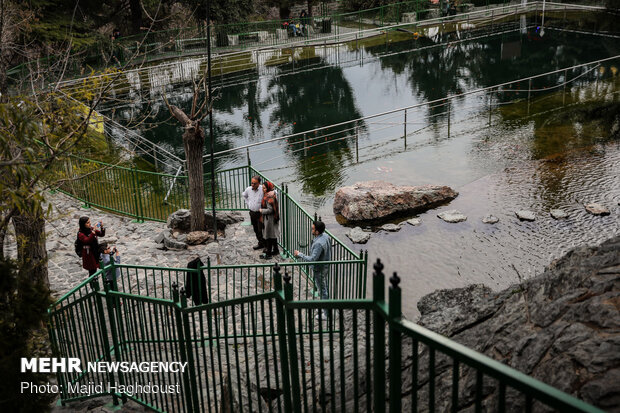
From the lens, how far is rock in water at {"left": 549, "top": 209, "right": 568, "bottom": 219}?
1316cm

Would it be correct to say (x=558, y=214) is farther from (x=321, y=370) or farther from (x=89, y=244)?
(x=321, y=370)

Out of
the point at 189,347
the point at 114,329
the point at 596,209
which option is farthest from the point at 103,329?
the point at 596,209

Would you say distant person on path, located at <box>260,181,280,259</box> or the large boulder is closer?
distant person on path, located at <box>260,181,280,259</box>

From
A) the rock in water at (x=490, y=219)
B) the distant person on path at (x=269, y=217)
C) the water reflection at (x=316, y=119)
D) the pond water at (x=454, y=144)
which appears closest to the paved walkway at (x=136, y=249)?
the distant person on path at (x=269, y=217)

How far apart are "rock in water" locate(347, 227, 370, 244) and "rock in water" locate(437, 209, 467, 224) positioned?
6.61 feet

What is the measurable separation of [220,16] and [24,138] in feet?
104

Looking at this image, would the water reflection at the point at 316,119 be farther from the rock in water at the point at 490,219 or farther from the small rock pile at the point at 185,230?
the rock in water at the point at 490,219

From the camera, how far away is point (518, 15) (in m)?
42.3

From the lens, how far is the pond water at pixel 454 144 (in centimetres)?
1221

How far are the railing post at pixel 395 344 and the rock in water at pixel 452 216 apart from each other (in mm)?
11179

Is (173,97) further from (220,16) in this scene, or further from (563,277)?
(563,277)

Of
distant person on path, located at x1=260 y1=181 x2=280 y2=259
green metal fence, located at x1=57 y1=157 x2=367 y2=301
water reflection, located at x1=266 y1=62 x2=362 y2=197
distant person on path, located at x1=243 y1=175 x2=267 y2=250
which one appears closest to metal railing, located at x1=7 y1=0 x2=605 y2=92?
water reflection, located at x1=266 y1=62 x2=362 y2=197

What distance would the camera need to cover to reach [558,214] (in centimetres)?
1323

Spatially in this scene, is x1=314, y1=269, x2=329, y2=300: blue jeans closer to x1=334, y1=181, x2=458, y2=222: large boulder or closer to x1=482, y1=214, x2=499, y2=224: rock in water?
x1=334, y1=181, x2=458, y2=222: large boulder
